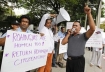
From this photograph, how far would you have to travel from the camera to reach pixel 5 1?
26516 millimetres

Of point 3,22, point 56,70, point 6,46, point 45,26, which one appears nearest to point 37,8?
point 3,22

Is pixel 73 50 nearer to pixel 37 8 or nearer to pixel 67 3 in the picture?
pixel 67 3

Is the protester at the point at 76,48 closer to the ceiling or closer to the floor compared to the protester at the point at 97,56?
closer to the ceiling

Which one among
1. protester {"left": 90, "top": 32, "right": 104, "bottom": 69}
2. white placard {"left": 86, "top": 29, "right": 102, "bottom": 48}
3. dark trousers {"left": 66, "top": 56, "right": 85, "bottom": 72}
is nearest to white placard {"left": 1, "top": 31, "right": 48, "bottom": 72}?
dark trousers {"left": 66, "top": 56, "right": 85, "bottom": 72}

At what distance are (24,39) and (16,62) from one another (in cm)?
45

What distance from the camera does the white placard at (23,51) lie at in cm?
329

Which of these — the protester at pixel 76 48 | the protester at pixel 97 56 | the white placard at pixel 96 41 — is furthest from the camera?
the protester at pixel 97 56

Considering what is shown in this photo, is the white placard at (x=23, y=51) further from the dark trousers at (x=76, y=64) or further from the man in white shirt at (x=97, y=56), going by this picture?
the man in white shirt at (x=97, y=56)

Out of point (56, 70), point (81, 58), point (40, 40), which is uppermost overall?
point (40, 40)

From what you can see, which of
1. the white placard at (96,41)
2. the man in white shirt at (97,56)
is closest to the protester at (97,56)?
the man in white shirt at (97,56)

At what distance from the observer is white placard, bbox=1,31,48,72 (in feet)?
10.8

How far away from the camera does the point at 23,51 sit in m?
3.71

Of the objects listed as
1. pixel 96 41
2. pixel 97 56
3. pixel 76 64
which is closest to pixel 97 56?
pixel 97 56

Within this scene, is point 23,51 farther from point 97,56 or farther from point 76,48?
point 97,56
